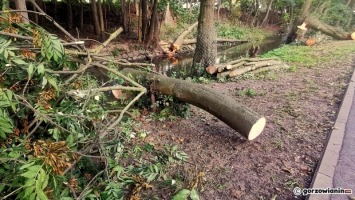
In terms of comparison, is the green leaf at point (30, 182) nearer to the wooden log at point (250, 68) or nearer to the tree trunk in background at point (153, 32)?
the wooden log at point (250, 68)

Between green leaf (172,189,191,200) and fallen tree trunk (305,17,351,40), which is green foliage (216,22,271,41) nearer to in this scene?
fallen tree trunk (305,17,351,40)

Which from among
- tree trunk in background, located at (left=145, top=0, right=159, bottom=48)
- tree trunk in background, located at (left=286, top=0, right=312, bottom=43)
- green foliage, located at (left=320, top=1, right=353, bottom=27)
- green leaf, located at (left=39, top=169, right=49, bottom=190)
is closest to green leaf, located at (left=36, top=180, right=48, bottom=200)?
green leaf, located at (left=39, top=169, right=49, bottom=190)

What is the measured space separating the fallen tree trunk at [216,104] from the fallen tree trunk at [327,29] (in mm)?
13658

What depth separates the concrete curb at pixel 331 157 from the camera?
289 centimetres

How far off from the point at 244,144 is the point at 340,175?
4.06ft

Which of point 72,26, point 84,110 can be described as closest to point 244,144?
point 84,110

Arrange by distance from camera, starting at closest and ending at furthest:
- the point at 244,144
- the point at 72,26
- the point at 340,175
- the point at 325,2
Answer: the point at 340,175 → the point at 244,144 → the point at 72,26 → the point at 325,2

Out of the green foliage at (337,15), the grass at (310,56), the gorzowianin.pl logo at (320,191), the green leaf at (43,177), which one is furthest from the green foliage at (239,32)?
the green leaf at (43,177)

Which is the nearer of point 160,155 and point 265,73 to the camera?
point 160,155

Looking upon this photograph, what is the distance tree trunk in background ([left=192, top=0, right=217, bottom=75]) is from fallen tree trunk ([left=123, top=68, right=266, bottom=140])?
337 cm

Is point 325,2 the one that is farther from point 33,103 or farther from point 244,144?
point 33,103

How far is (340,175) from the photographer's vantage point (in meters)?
3.07

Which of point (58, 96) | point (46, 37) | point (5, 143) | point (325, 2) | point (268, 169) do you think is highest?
point (325, 2)

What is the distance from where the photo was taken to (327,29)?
15.0 metres
